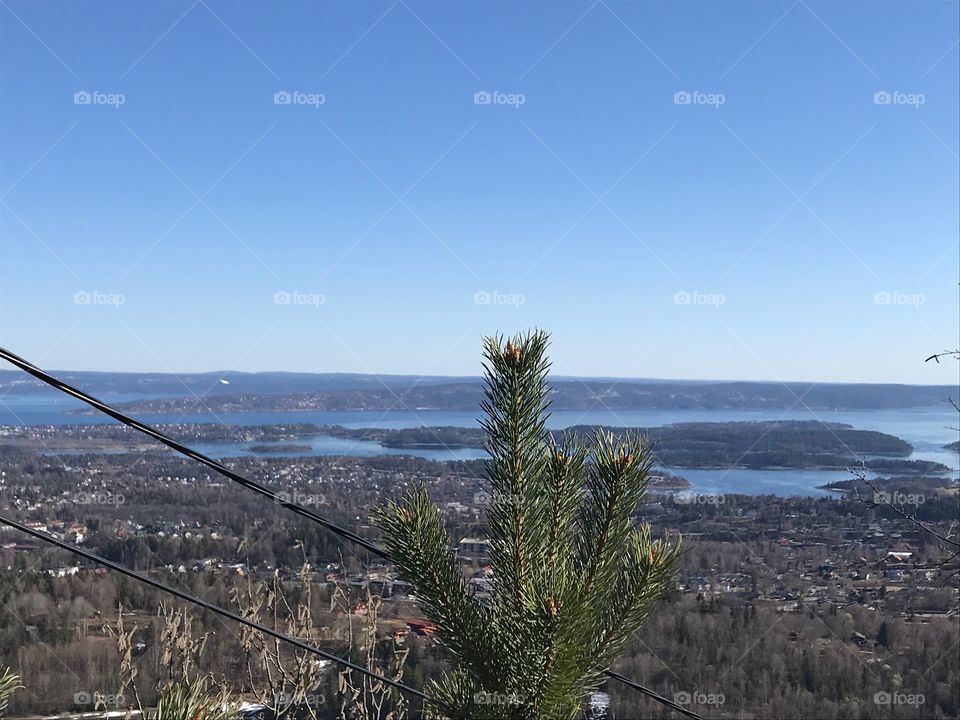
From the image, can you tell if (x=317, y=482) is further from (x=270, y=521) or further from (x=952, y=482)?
(x=952, y=482)

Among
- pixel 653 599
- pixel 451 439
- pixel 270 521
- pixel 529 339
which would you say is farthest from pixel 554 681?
pixel 451 439

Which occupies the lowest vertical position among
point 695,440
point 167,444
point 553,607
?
point 695,440

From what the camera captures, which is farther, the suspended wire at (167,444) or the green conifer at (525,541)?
the suspended wire at (167,444)

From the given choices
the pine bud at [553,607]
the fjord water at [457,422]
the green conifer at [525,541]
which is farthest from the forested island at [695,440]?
the pine bud at [553,607]

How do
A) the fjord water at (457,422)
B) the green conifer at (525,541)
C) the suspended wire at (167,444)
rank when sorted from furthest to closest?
the fjord water at (457,422) → the suspended wire at (167,444) → the green conifer at (525,541)

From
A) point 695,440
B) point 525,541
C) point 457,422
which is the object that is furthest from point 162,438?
point 695,440

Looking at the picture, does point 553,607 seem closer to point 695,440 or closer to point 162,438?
point 162,438

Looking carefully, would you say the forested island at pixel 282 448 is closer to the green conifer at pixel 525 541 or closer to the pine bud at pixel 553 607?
the green conifer at pixel 525 541
